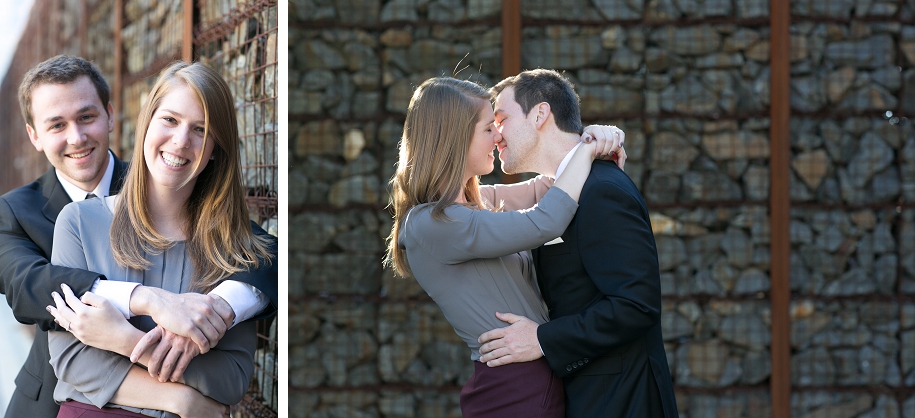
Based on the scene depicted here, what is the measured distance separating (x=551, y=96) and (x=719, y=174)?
2729 millimetres

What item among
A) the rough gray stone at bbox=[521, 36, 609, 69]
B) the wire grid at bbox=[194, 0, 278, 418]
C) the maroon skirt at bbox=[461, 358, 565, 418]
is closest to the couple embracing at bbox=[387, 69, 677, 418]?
the maroon skirt at bbox=[461, 358, 565, 418]

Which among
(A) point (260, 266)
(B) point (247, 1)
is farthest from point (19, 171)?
(A) point (260, 266)

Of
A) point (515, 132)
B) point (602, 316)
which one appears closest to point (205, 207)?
point (515, 132)

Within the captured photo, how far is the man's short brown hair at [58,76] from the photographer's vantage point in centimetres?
260

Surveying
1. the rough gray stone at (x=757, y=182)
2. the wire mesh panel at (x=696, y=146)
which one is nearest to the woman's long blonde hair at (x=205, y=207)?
the wire mesh panel at (x=696, y=146)

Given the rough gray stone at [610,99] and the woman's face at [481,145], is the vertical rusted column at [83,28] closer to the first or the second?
the rough gray stone at [610,99]

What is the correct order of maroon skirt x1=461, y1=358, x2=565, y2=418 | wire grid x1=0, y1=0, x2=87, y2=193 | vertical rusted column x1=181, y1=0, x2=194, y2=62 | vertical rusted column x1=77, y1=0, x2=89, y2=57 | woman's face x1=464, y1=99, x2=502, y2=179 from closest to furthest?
1. maroon skirt x1=461, y1=358, x2=565, y2=418
2. woman's face x1=464, y1=99, x2=502, y2=179
3. vertical rusted column x1=181, y1=0, x2=194, y2=62
4. vertical rusted column x1=77, y1=0, x2=89, y2=57
5. wire grid x1=0, y1=0, x2=87, y2=193

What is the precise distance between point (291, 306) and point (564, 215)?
316cm

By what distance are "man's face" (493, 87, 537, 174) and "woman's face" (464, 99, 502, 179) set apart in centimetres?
11

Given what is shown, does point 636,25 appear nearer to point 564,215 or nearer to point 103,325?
point 564,215

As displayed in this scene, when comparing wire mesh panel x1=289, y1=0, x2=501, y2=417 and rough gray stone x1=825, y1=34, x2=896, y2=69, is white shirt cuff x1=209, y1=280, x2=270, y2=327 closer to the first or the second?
wire mesh panel x1=289, y1=0, x2=501, y2=417

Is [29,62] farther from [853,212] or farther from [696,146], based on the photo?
[853,212]

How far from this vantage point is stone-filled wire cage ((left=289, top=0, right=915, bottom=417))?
15.3ft

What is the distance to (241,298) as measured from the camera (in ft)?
7.03
